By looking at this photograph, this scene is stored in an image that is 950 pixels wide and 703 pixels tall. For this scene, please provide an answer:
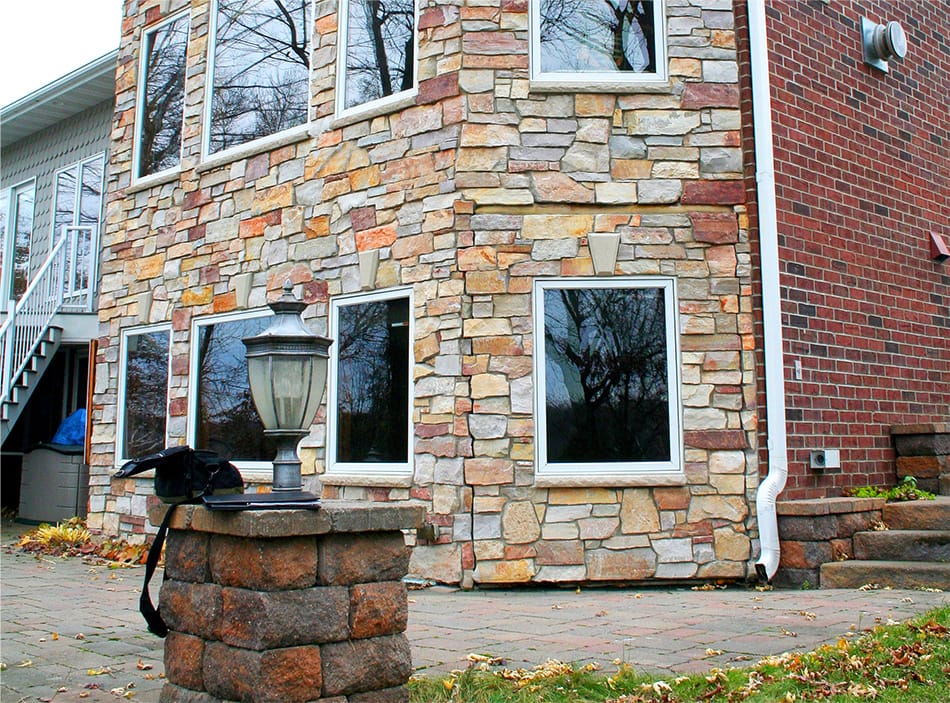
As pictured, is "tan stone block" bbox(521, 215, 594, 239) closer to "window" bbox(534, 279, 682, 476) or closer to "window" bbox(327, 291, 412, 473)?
"window" bbox(534, 279, 682, 476)

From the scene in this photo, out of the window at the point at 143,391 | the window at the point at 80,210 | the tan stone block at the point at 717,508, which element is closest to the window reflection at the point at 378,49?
the window at the point at 143,391

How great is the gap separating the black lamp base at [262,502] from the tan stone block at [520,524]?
318 cm

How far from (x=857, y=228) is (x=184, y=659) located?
253 inches

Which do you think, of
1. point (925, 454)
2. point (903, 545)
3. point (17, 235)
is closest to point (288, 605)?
point (903, 545)

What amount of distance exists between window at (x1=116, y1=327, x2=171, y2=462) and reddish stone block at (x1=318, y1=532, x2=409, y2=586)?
6.02 meters

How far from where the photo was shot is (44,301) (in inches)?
475

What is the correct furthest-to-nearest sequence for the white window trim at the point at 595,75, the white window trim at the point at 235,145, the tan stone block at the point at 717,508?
the white window trim at the point at 235,145 < the white window trim at the point at 595,75 < the tan stone block at the point at 717,508

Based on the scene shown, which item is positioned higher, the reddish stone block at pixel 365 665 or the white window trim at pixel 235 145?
the white window trim at pixel 235 145

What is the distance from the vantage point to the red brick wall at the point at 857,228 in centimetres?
720

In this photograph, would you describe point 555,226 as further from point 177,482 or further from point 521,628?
point 177,482

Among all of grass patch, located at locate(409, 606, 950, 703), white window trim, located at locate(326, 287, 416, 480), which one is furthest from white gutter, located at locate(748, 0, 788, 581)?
white window trim, located at locate(326, 287, 416, 480)

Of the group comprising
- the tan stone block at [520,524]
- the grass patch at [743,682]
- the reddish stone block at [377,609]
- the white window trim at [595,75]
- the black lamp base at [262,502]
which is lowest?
the grass patch at [743,682]

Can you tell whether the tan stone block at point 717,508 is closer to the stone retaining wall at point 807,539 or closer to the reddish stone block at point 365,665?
the stone retaining wall at point 807,539

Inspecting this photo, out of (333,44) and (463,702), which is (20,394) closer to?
(333,44)
